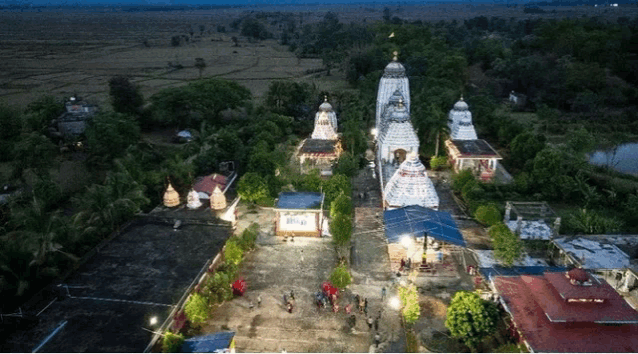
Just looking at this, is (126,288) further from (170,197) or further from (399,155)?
(399,155)

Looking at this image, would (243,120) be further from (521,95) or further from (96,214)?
(521,95)

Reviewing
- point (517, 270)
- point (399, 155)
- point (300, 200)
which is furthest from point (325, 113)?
point (517, 270)

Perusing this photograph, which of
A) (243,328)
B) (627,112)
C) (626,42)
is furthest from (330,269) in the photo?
(626,42)

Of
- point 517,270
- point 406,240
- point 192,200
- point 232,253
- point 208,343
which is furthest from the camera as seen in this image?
point 192,200

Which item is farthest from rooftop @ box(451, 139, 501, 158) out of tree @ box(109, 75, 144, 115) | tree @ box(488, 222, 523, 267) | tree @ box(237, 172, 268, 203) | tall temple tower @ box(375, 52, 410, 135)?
tree @ box(109, 75, 144, 115)

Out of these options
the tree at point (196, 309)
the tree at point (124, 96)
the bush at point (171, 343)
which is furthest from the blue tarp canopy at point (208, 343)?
the tree at point (124, 96)

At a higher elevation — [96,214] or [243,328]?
[96,214]

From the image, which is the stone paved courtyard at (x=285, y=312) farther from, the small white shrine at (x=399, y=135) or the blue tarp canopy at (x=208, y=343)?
the small white shrine at (x=399, y=135)
